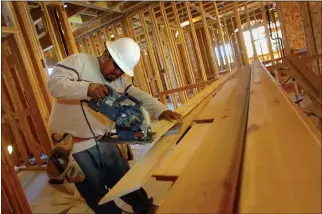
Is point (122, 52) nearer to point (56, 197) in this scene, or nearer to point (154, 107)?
point (154, 107)

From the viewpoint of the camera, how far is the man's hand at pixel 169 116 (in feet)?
6.50

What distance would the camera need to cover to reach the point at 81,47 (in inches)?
302

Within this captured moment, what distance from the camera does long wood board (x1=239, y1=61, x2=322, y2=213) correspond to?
1.80 ft

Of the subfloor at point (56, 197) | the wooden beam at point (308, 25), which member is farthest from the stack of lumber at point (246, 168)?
the wooden beam at point (308, 25)

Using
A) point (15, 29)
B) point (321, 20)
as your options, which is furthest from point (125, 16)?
point (321, 20)

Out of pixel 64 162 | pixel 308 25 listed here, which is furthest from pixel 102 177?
pixel 308 25

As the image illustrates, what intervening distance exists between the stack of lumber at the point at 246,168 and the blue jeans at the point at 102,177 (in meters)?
0.97

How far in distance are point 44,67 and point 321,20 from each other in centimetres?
452

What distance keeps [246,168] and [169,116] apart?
51.7 inches

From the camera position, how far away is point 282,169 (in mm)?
667

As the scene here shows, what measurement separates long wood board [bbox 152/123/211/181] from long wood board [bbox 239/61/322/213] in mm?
256

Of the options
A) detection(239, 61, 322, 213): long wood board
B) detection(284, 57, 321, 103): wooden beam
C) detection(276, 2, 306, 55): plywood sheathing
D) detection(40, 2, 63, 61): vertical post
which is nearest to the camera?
detection(239, 61, 322, 213): long wood board

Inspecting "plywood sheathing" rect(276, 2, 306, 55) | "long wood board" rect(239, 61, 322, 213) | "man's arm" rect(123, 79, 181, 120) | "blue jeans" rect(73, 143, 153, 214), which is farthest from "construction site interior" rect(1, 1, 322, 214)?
"plywood sheathing" rect(276, 2, 306, 55)

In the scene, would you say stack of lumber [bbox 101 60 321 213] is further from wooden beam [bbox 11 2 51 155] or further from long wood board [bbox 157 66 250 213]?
wooden beam [bbox 11 2 51 155]
